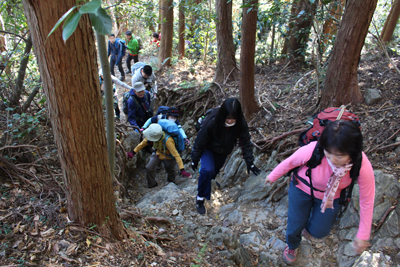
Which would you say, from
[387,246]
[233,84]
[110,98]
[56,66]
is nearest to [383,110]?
[387,246]

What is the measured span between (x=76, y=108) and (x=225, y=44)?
280 inches

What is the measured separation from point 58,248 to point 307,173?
99.2 inches

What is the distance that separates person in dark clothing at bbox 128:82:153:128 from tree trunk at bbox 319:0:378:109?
13.9 feet

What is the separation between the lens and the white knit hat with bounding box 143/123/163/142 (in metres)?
A: 5.01

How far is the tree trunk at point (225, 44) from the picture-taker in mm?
7574

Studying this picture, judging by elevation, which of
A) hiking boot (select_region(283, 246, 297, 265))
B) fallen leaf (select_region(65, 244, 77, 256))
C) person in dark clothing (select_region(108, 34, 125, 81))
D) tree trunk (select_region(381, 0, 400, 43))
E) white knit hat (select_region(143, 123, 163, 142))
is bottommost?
hiking boot (select_region(283, 246, 297, 265))

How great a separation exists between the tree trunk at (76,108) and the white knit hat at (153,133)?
2.68 m

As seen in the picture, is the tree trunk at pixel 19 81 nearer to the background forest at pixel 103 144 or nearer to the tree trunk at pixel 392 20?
the background forest at pixel 103 144

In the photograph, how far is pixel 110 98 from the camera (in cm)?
193

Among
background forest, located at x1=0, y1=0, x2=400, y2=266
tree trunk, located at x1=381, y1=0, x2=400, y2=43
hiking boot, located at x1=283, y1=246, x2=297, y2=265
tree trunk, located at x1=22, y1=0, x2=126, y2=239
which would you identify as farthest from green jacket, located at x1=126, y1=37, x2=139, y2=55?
hiking boot, located at x1=283, y1=246, x2=297, y2=265

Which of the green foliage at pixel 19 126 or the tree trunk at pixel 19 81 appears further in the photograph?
the tree trunk at pixel 19 81

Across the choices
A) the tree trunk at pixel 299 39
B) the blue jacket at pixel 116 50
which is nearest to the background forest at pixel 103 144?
the tree trunk at pixel 299 39

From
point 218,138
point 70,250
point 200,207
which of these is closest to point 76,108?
point 70,250

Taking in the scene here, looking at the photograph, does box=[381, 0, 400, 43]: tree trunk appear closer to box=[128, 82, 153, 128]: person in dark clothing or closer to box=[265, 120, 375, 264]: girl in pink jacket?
box=[128, 82, 153, 128]: person in dark clothing
